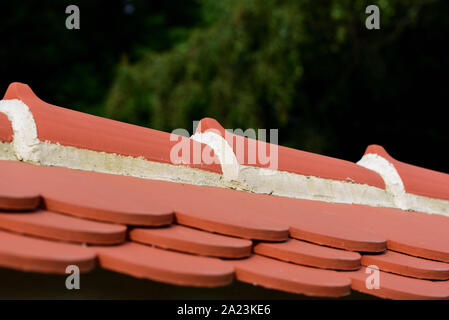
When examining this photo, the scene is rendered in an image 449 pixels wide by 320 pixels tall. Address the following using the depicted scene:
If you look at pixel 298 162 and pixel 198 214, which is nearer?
pixel 198 214

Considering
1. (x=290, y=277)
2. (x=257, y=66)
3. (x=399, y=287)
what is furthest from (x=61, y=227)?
(x=257, y=66)

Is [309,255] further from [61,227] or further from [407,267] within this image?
[61,227]

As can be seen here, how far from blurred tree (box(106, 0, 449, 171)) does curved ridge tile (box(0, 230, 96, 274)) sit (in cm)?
652

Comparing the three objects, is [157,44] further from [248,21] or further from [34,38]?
[248,21]

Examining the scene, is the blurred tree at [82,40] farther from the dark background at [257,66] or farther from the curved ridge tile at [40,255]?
the curved ridge tile at [40,255]

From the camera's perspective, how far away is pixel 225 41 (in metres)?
7.30

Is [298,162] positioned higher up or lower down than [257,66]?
lower down

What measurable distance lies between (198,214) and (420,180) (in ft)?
4.43

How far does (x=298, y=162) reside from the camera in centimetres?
188

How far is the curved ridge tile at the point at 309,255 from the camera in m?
1.22

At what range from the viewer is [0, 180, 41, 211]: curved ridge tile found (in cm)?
98

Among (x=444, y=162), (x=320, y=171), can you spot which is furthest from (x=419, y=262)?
(x=444, y=162)

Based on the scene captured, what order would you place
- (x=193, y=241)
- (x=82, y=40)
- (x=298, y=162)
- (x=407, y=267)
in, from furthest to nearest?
(x=82, y=40) < (x=298, y=162) < (x=407, y=267) < (x=193, y=241)

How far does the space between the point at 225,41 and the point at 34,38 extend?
5.05 meters
